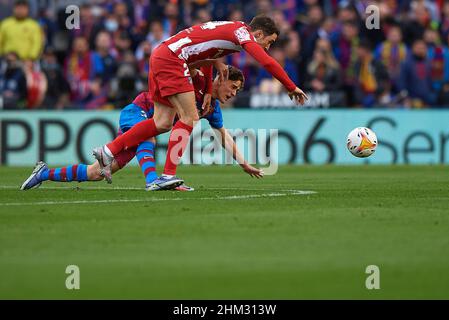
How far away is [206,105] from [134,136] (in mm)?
893

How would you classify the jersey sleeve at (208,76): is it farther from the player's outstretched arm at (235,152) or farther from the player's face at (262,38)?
the player's face at (262,38)

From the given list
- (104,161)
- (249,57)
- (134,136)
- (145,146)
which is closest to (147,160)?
(145,146)

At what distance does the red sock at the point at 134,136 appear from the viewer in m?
12.5

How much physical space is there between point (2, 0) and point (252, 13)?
580cm

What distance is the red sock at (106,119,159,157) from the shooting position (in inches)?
492

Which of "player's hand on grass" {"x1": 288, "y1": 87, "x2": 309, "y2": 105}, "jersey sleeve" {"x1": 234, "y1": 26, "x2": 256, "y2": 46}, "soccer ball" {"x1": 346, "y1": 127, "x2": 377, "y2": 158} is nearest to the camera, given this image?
"player's hand on grass" {"x1": 288, "y1": 87, "x2": 309, "y2": 105}

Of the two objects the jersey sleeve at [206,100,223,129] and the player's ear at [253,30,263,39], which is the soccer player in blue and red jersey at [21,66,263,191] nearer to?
the jersey sleeve at [206,100,223,129]

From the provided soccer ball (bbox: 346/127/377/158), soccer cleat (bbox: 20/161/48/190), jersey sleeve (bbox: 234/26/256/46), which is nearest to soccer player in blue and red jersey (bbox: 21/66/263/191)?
soccer cleat (bbox: 20/161/48/190)

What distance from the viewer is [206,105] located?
1278 centimetres

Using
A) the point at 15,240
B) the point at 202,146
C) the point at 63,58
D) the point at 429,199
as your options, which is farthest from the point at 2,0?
the point at 15,240

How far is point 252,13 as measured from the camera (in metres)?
24.8

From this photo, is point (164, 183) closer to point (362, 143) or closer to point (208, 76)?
point (208, 76)

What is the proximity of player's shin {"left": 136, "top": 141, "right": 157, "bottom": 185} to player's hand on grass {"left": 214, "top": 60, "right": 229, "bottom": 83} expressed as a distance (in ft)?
3.61

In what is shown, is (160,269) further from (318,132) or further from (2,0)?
(2,0)
